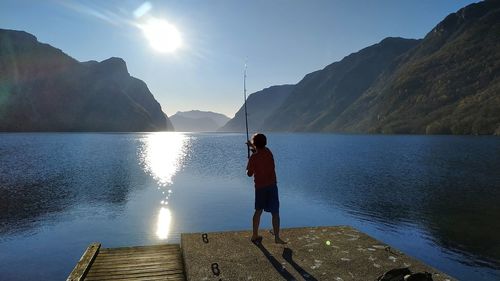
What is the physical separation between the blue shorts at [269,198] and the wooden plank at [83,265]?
475cm

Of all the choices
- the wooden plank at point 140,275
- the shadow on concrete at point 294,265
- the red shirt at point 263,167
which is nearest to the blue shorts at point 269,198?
the red shirt at point 263,167

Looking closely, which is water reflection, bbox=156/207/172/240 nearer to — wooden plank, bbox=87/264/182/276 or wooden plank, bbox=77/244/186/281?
wooden plank, bbox=77/244/186/281

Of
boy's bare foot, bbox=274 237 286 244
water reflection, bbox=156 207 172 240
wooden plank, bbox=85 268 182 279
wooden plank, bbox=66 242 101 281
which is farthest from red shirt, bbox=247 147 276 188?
water reflection, bbox=156 207 172 240

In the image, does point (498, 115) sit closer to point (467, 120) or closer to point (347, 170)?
point (467, 120)

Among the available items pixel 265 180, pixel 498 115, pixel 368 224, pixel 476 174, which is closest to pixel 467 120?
pixel 498 115

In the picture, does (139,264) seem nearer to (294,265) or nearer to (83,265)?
(83,265)

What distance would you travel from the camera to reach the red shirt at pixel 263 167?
1058cm

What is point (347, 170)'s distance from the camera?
49.1 metres

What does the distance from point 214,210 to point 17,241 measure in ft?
37.6

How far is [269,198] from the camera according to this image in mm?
10781

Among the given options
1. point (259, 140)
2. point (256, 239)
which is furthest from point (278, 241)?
point (259, 140)

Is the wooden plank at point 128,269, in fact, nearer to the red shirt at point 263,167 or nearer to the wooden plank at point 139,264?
the wooden plank at point 139,264

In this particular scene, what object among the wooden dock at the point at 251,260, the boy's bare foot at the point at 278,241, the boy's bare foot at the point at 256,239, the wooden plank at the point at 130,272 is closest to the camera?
the wooden dock at the point at 251,260

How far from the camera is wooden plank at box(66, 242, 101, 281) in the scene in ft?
28.6
